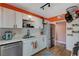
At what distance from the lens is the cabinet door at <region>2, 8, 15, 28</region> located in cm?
215

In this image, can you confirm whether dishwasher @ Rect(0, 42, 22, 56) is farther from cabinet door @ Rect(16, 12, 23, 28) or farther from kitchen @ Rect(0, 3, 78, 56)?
cabinet door @ Rect(16, 12, 23, 28)

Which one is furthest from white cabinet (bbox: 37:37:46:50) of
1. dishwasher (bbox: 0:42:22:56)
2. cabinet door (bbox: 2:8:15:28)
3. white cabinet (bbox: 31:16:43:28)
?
cabinet door (bbox: 2:8:15:28)

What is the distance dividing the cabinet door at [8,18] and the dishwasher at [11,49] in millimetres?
477

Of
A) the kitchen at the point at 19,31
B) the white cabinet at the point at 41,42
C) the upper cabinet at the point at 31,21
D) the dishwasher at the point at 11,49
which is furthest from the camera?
the white cabinet at the point at 41,42

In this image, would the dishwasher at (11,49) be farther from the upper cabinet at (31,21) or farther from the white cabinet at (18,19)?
the upper cabinet at (31,21)

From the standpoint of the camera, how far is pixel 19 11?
2.61m

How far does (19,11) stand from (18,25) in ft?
1.27

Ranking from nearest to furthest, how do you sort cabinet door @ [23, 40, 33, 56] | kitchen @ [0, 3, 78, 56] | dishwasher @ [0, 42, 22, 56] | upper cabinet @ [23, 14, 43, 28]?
dishwasher @ [0, 42, 22, 56]
kitchen @ [0, 3, 78, 56]
cabinet door @ [23, 40, 33, 56]
upper cabinet @ [23, 14, 43, 28]

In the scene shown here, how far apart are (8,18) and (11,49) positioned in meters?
0.73

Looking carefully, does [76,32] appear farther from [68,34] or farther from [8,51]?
[8,51]

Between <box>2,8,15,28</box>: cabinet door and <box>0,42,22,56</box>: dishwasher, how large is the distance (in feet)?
1.56

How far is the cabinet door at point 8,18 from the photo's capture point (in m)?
2.15

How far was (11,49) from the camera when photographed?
2.04 meters

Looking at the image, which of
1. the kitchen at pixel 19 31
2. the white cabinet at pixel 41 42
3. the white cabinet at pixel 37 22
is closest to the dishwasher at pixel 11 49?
the kitchen at pixel 19 31
